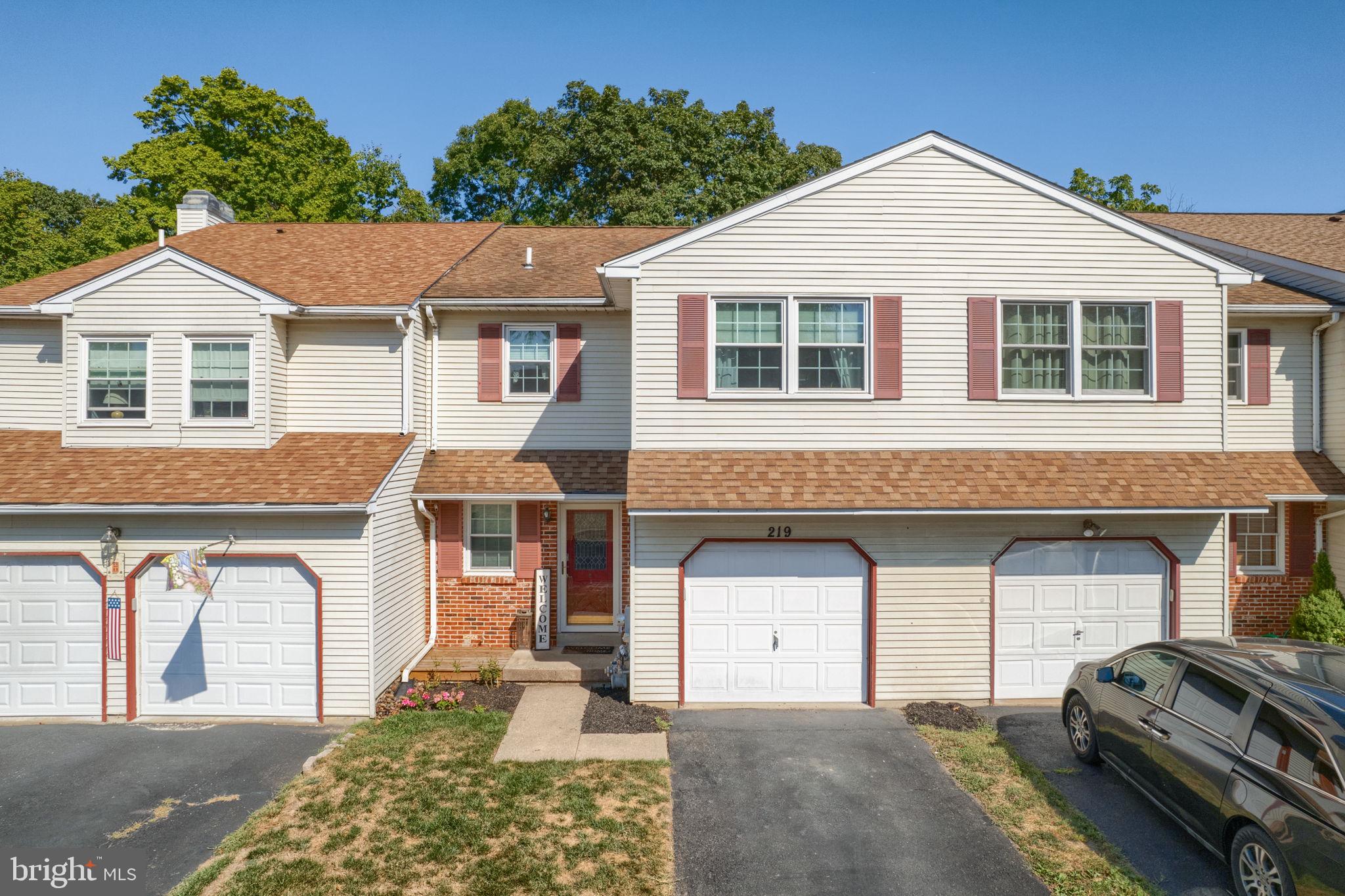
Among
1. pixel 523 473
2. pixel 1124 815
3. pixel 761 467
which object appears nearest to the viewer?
pixel 1124 815

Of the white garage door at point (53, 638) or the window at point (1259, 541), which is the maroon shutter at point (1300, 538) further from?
the white garage door at point (53, 638)

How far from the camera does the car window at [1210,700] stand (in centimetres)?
611

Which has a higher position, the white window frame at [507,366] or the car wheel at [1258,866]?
the white window frame at [507,366]

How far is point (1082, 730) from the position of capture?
27.5 ft

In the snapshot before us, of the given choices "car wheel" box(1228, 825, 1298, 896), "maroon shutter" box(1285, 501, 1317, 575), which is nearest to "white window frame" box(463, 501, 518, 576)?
"car wheel" box(1228, 825, 1298, 896)

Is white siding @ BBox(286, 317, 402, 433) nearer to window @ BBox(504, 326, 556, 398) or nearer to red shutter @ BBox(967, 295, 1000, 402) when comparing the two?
window @ BBox(504, 326, 556, 398)

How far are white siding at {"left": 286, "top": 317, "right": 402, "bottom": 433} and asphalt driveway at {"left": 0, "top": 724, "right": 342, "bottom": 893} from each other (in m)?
4.74

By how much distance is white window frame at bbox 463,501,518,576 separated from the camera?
12648mm

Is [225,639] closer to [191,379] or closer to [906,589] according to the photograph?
[191,379]

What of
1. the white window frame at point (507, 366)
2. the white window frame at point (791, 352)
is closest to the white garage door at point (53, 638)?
the white window frame at point (507, 366)

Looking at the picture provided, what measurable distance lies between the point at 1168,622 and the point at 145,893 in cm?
1281

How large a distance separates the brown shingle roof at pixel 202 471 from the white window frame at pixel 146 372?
0.40 metres

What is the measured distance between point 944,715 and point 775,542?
10.8 feet

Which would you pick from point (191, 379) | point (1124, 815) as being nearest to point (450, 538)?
point (191, 379)
